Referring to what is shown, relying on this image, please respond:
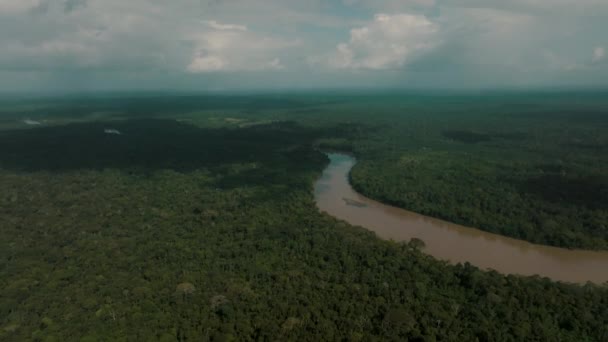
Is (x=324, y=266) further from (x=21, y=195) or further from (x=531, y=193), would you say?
(x=21, y=195)

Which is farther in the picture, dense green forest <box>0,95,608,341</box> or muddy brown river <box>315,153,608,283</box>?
muddy brown river <box>315,153,608,283</box>

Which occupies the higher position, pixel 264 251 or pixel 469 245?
pixel 264 251

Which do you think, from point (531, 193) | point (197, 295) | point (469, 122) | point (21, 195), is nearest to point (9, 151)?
point (21, 195)

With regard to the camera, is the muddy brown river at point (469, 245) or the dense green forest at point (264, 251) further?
the muddy brown river at point (469, 245)
